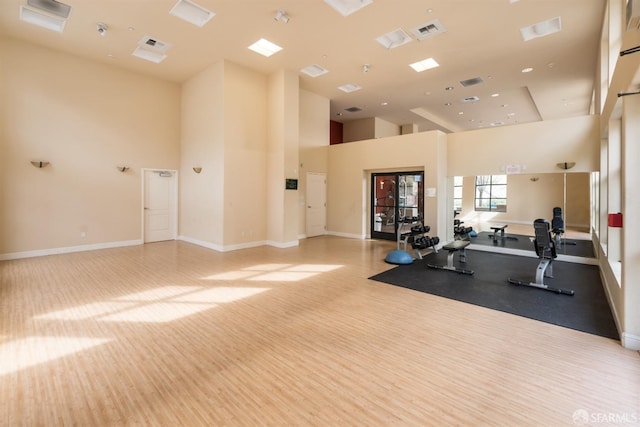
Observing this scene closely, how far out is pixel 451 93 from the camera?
9234mm

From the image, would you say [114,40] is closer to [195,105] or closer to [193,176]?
[195,105]

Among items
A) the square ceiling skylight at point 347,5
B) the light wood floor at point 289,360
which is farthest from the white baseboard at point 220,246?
the square ceiling skylight at point 347,5

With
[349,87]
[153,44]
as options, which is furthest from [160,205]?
[349,87]

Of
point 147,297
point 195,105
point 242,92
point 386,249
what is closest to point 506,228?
point 386,249

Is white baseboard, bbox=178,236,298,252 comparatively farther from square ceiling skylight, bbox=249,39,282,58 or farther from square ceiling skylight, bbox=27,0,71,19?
square ceiling skylight, bbox=27,0,71,19

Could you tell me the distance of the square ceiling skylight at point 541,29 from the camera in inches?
215

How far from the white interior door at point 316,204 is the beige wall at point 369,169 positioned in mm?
200

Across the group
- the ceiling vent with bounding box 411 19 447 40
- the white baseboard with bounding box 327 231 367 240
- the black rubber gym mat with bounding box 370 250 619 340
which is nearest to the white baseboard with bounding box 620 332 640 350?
the black rubber gym mat with bounding box 370 250 619 340

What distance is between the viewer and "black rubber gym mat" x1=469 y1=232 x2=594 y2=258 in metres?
6.43

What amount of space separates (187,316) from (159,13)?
516cm

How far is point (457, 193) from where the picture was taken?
8.21m

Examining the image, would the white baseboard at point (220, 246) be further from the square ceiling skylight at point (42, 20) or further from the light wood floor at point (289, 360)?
the square ceiling skylight at point (42, 20)

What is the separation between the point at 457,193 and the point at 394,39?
429 cm

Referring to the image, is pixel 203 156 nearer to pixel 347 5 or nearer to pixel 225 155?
pixel 225 155
